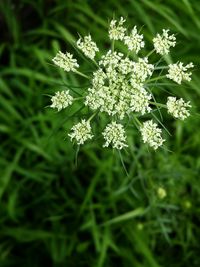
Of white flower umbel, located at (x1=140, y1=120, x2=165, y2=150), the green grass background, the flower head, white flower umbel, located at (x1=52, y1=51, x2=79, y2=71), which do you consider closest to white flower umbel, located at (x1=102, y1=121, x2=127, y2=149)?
white flower umbel, located at (x1=140, y1=120, x2=165, y2=150)

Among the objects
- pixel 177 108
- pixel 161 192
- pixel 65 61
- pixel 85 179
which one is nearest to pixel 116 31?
pixel 65 61

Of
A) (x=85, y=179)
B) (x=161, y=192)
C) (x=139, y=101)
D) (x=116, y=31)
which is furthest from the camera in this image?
(x=85, y=179)

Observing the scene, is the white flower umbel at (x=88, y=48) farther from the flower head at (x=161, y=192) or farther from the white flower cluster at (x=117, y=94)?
the flower head at (x=161, y=192)

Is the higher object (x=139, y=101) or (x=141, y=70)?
(x=141, y=70)

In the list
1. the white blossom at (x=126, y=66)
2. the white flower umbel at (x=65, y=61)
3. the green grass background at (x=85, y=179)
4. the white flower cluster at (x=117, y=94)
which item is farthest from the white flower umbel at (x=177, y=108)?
the green grass background at (x=85, y=179)

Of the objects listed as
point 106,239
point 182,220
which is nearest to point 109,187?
point 106,239

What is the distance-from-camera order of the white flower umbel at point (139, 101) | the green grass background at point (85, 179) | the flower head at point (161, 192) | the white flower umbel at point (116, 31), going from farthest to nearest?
1. the green grass background at point (85, 179)
2. the flower head at point (161, 192)
3. the white flower umbel at point (116, 31)
4. the white flower umbel at point (139, 101)

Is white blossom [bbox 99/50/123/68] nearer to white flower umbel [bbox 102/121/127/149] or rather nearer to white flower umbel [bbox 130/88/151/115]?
white flower umbel [bbox 130/88/151/115]

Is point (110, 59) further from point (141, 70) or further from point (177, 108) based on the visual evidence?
point (177, 108)
